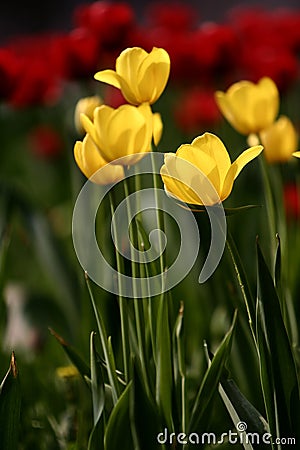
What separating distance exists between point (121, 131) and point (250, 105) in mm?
185

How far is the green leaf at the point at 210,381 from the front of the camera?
571 mm

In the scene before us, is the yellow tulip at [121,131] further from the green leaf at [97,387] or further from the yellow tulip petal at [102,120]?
the green leaf at [97,387]

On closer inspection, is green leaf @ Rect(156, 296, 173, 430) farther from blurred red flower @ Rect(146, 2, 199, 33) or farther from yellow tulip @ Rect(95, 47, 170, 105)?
blurred red flower @ Rect(146, 2, 199, 33)

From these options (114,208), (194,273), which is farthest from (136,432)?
(194,273)

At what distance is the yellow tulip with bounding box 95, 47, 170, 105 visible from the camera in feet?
1.89

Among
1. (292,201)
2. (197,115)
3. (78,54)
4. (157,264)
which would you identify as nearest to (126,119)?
(157,264)

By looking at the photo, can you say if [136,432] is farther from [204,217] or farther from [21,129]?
[21,129]

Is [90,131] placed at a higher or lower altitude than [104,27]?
lower

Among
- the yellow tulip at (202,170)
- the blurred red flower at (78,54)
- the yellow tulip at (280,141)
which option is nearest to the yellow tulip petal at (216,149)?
the yellow tulip at (202,170)

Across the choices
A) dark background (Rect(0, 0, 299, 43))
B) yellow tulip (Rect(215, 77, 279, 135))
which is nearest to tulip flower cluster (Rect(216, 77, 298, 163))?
yellow tulip (Rect(215, 77, 279, 135))

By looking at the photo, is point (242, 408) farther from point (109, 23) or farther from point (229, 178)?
point (109, 23)

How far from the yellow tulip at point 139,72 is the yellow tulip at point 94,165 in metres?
0.05

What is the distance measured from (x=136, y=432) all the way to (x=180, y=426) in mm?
49

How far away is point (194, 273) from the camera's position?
3.36 ft
